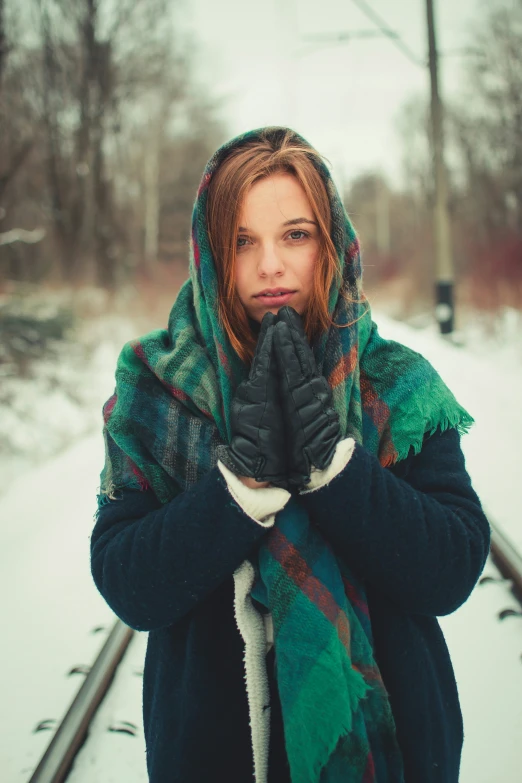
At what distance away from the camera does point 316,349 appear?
125 cm

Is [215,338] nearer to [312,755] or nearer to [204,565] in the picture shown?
[204,565]

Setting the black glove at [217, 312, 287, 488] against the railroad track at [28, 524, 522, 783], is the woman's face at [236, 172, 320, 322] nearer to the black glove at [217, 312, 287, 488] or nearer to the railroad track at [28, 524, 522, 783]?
the black glove at [217, 312, 287, 488]

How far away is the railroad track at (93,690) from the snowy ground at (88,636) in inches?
1.8

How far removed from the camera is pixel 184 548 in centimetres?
100

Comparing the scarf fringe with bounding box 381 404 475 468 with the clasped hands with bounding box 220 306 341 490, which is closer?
the clasped hands with bounding box 220 306 341 490

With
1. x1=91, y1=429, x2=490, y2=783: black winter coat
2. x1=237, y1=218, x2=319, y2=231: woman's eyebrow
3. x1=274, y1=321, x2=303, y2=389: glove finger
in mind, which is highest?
x1=237, y1=218, x2=319, y2=231: woman's eyebrow

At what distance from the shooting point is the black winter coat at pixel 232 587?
1.01m

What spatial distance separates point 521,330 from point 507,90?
9893 mm

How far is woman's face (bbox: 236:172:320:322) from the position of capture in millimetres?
1231

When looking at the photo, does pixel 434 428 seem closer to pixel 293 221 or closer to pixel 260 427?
pixel 260 427

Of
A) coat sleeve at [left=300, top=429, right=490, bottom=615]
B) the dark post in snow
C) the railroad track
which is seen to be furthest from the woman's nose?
the dark post in snow

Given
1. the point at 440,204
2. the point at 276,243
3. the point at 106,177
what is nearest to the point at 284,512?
the point at 276,243

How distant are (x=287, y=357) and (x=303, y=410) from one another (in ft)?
0.35

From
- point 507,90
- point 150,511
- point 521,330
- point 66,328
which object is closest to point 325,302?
point 150,511
